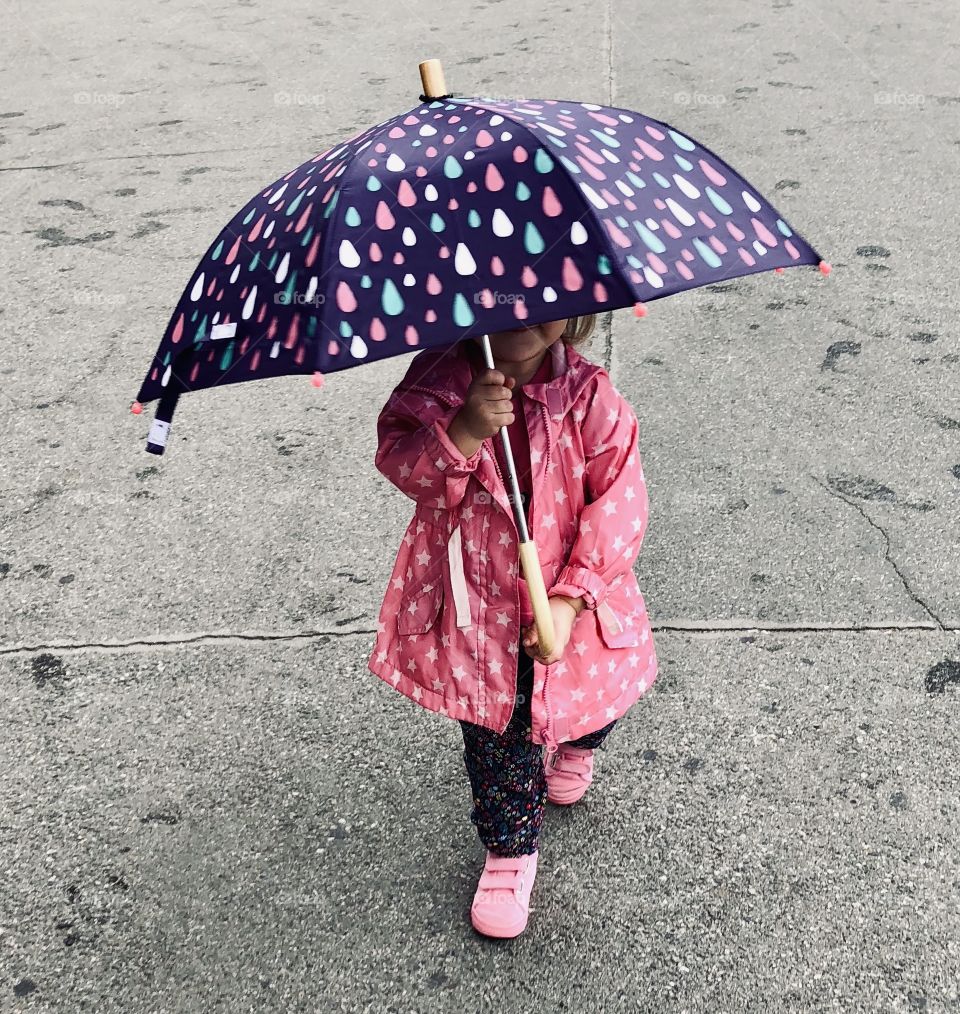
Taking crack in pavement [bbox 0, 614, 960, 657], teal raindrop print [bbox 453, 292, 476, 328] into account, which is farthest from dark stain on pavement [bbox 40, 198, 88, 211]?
teal raindrop print [bbox 453, 292, 476, 328]

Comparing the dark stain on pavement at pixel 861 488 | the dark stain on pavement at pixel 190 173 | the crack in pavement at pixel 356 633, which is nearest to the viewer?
the crack in pavement at pixel 356 633

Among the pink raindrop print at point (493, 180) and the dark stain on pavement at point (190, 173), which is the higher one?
the pink raindrop print at point (493, 180)

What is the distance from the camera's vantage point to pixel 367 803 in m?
2.69

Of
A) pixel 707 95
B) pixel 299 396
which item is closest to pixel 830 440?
pixel 299 396

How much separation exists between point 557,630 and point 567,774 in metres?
0.67

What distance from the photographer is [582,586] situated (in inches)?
82.1

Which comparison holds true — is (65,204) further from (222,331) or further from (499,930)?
(499,930)

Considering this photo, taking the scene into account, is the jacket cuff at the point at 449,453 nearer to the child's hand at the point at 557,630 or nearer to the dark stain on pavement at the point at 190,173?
the child's hand at the point at 557,630

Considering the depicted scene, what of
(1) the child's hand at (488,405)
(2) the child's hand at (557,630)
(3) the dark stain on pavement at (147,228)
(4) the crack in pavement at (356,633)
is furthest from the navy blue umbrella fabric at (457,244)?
(3) the dark stain on pavement at (147,228)

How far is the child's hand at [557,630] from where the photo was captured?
2.05 m

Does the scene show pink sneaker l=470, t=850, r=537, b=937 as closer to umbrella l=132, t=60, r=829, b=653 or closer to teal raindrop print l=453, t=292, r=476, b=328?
umbrella l=132, t=60, r=829, b=653

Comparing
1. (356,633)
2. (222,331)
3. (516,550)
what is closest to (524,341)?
(516,550)

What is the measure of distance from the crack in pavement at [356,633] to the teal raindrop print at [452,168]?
67.2 inches

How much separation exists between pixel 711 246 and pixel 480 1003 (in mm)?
1470
